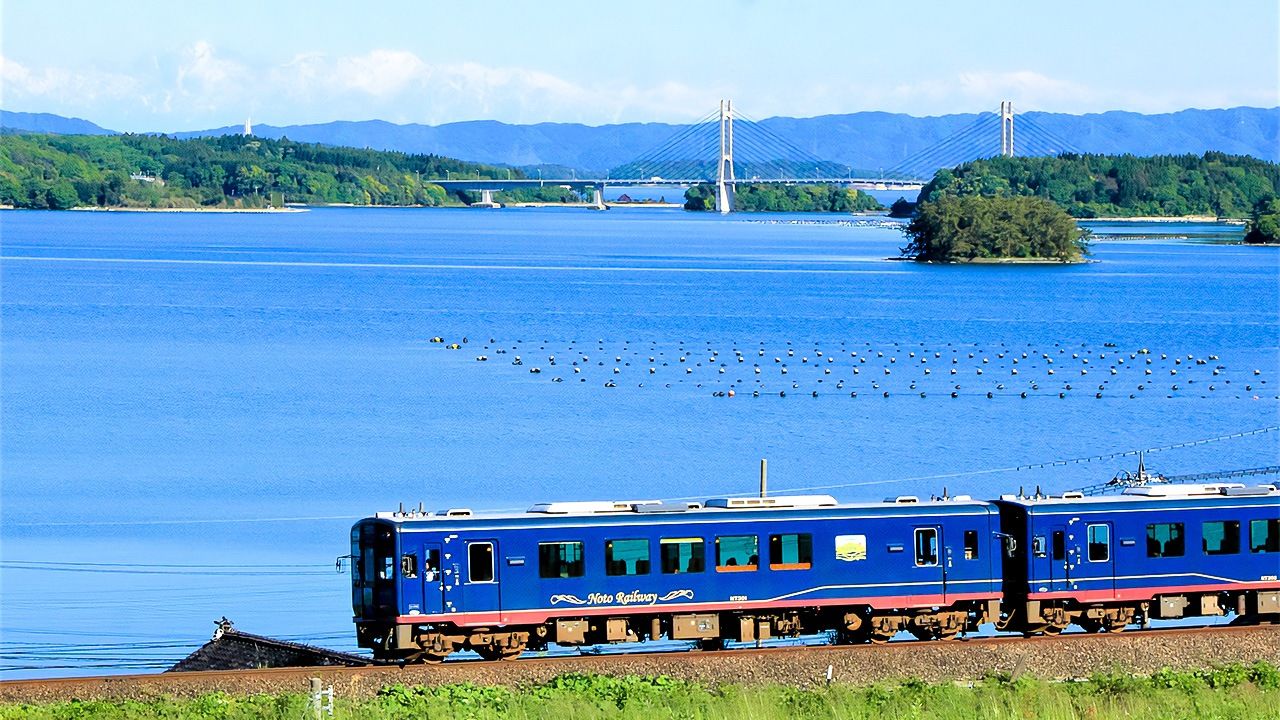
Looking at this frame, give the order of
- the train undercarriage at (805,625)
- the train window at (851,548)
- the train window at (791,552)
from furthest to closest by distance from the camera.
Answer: the train window at (851,548) → the train window at (791,552) → the train undercarriage at (805,625)

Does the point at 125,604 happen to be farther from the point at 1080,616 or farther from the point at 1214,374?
the point at 1214,374

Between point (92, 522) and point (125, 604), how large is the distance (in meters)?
8.11

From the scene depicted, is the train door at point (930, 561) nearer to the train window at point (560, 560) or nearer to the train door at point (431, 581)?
the train window at point (560, 560)

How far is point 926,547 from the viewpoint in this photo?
24672mm

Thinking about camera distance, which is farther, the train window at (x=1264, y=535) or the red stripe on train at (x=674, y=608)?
the train window at (x=1264, y=535)

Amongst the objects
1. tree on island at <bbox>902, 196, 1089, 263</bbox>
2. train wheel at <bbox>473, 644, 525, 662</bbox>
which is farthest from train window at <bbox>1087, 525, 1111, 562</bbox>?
tree on island at <bbox>902, 196, 1089, 263</bbox>

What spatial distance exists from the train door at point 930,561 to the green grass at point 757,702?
9.71 feet

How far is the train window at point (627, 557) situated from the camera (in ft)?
77.9

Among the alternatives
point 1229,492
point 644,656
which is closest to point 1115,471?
point 1229,492

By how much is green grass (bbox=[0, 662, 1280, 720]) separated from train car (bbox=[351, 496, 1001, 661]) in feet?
6.87

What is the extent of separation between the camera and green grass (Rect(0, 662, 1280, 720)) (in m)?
19.2

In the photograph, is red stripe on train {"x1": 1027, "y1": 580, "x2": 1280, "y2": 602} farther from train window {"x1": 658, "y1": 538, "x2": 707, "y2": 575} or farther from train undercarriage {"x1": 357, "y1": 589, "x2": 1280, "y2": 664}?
train window {"x1": 658, "y1": 538, "x2": 707, "y2": 575}

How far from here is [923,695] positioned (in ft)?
67.4

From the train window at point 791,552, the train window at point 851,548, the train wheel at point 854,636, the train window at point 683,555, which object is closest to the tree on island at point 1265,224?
the train wheel at point 854,636
